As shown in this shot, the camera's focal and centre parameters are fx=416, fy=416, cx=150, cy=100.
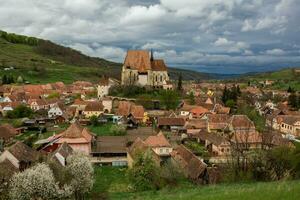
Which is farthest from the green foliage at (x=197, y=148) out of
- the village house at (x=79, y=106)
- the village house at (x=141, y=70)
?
the village house at (x=141, y=70)

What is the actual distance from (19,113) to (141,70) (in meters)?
29.9

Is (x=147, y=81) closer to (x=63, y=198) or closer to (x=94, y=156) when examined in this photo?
(x=94, y=156)

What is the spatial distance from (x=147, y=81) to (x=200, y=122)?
94.3ft

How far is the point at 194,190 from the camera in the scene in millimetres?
24766

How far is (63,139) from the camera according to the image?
52219mm

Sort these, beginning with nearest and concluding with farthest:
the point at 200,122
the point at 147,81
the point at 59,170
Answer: the point at 59,170
the point at 200,122
the point at 147,81

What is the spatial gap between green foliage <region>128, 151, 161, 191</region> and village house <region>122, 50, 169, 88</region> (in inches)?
2234

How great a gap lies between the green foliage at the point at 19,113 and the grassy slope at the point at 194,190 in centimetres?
3654

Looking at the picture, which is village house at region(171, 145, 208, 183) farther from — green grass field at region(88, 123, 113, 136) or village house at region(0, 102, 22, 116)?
village house at region(0, 102, 22, 116)

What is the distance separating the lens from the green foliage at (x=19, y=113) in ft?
259

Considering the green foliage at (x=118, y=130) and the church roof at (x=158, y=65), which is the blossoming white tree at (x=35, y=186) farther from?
the church roof at (x=158, y=65)

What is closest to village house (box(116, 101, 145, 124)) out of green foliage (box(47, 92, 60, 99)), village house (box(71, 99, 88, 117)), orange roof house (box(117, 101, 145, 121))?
orange roof house (box(117, 101, 145, 121))

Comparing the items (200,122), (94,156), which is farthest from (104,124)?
(94,156)

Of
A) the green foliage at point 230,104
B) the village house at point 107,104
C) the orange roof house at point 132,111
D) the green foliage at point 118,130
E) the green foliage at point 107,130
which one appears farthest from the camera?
the green foliage at point 230,104
